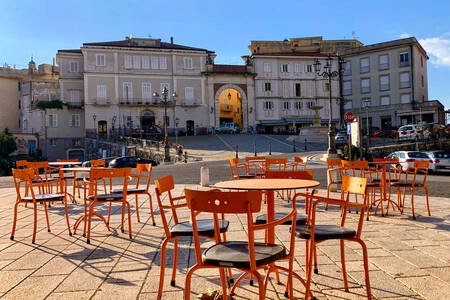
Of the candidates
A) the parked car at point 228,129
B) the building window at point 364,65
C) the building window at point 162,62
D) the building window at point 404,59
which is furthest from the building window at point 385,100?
the building window at point 162,62

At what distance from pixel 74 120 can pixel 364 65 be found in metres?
37.3

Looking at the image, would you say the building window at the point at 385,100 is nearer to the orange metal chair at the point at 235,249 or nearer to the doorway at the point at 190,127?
the doorway at the point at 190,127

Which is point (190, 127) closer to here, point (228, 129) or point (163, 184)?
point (228, 129)

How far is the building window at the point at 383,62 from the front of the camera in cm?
4634

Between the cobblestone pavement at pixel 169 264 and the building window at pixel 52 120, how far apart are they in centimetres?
4101

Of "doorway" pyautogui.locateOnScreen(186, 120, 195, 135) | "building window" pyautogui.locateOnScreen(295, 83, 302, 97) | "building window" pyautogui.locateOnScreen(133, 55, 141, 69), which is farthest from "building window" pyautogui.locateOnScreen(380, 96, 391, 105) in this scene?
"building window" pyautogui.locateOnScreen(133, 55, 141, 69)

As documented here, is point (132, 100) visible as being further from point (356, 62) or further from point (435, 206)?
point (435, 206)

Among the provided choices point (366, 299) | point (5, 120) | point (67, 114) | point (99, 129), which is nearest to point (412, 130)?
point (366, 299)

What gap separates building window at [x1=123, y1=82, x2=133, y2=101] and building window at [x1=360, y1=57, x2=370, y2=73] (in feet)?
97.1

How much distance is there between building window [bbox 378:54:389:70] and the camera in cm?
4634

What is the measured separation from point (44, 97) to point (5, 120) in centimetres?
628

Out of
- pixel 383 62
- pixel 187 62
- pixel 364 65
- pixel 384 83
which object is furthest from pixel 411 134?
pixel 187 62

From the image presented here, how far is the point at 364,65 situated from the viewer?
47.8 m

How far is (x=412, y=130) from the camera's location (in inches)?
1091
